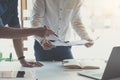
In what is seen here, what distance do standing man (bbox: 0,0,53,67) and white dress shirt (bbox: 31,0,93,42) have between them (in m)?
0.16

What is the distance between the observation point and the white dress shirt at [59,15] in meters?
1.81

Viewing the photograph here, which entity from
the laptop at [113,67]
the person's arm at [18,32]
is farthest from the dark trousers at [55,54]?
the laptop at [113,67]

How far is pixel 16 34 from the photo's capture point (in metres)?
1.21

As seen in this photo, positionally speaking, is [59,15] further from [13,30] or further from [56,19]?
[13,30]

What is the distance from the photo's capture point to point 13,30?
1.21 m

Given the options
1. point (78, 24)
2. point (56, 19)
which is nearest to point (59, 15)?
point (56, 19)

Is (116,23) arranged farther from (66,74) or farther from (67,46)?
(66,74)

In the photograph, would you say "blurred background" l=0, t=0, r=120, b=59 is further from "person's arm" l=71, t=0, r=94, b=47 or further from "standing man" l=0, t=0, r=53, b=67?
"standing man" l=0, t=0, r=53, b=67

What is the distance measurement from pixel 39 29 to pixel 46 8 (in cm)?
69

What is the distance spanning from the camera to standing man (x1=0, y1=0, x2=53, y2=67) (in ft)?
3.96

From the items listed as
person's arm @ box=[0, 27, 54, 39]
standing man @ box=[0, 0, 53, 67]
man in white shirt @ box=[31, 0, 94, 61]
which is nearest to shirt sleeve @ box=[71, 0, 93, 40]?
man in white shirt @ box=[31, 0, 94, 61]

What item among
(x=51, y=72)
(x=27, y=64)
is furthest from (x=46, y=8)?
(x=51, y=72)

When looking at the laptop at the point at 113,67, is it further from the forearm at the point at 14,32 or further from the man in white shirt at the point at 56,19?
the man in white shirt at the point at 56,19

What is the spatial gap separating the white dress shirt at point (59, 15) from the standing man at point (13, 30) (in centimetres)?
16
